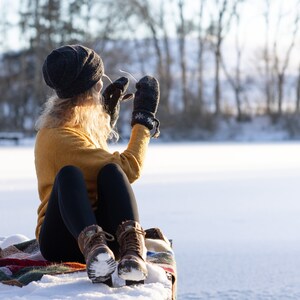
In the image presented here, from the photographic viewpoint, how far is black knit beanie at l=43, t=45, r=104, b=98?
2.43m

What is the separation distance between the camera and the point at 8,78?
26.8 metres

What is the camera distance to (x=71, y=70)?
2432mm

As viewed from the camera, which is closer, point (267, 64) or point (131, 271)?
point (131, 271)

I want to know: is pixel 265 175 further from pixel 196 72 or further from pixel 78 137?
pixel 196 72

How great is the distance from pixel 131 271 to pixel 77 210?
27 centimetres

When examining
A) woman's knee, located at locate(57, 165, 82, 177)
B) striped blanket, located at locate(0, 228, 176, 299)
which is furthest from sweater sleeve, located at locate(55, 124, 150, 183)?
striped blanket, located at locate(0, 228, 176, 299)

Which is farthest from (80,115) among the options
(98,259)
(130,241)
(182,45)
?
(182,45)

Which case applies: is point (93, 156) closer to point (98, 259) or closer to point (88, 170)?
point (88, 170)

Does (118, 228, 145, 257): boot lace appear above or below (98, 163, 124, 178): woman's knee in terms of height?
below

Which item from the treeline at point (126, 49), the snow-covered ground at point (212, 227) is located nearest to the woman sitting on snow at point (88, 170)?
the snow-covered ground at point (212, 227)

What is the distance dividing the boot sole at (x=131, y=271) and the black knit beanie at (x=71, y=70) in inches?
27.2

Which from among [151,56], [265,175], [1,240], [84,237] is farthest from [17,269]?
[151,56]

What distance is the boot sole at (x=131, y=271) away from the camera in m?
1.98

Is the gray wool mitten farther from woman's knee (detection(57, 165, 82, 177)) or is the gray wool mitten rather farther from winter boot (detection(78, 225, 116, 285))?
winter boot (detection(78, 225, 116, 285))
